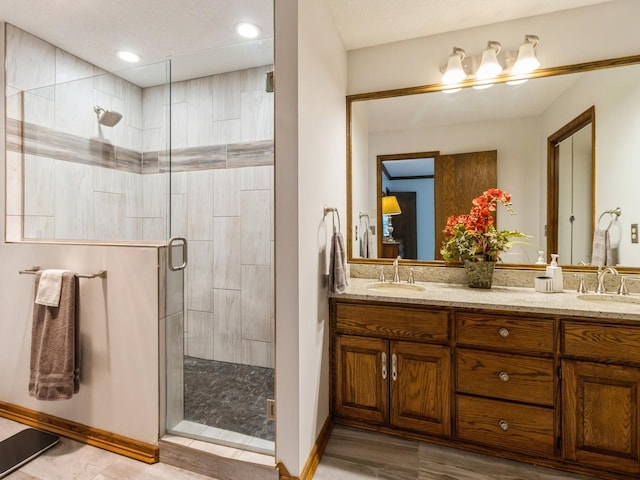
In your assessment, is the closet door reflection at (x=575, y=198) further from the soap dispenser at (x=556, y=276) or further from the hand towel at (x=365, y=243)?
the hand towel at (x=365, y=243)

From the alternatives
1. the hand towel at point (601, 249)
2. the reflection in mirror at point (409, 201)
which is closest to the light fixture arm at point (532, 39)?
the reflection in mirror at point (409, 201)

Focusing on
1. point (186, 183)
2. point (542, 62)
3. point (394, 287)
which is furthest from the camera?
point (186, 183)

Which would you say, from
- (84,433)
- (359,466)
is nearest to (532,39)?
(359,466)

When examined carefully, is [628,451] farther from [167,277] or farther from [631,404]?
[167,277]

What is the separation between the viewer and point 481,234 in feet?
6.56

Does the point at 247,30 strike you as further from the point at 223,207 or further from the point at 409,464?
the point at 409,464

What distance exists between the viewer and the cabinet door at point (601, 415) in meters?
1.45

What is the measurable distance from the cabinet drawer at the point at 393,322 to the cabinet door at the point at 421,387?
6 centimetres

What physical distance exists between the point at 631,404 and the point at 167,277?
7.62ft

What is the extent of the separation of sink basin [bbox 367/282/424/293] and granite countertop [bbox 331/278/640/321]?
0.02 meters

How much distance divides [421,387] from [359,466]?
1.69 feet

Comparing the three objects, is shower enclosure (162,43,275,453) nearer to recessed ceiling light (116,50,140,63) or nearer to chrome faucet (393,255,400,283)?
recessed ceiling light (116,50,140,63)

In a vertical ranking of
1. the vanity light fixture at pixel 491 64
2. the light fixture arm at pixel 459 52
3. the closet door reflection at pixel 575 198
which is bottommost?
the closet door reflection at pixel 575 198

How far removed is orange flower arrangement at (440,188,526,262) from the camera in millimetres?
1996
